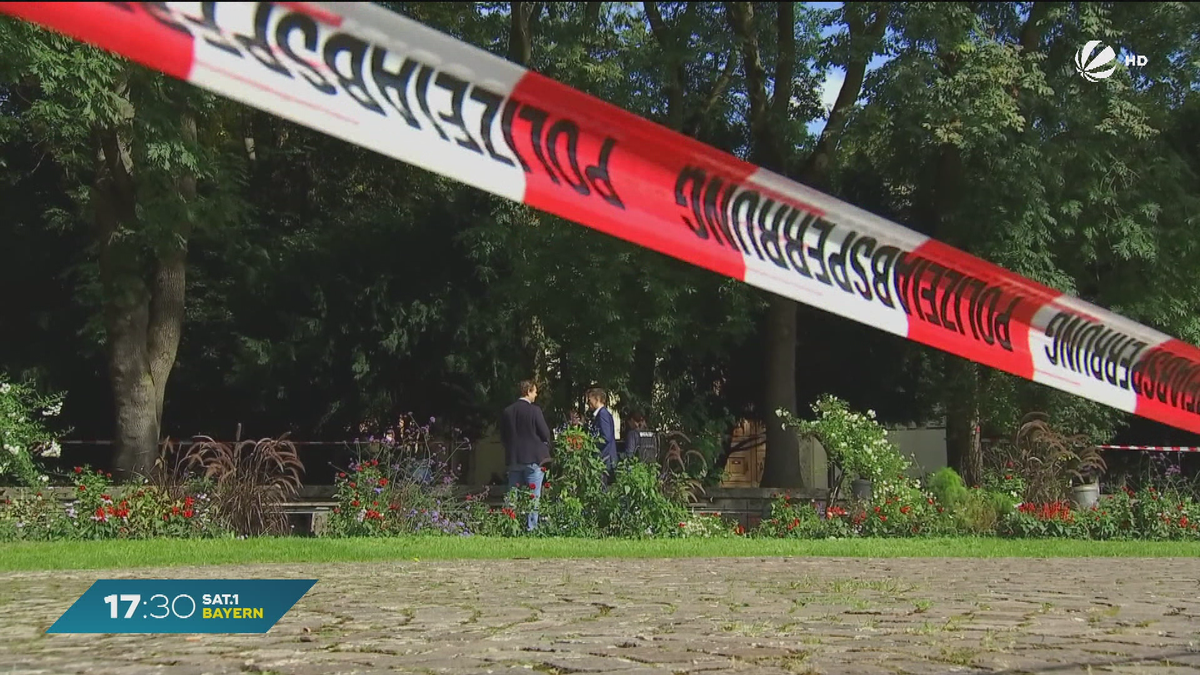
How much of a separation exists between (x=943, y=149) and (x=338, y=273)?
32.3ft

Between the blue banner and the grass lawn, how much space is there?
3.15 metres

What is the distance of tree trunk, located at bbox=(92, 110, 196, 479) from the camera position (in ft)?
58.3

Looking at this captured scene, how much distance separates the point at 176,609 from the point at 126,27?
407 centimetres

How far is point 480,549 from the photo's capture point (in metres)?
11.2

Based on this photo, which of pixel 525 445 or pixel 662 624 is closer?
pixel 662 624

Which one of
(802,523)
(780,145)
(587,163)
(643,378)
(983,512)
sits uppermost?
(780,145)

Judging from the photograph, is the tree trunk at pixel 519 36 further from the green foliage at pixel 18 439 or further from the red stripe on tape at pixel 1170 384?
the red stripe on tape at pixel 1170 384

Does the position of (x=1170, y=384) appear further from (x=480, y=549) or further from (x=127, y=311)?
(x=127, y=311)

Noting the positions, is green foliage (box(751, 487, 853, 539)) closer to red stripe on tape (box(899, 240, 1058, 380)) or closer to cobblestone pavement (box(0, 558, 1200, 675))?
cobblestone pavement (box(0, 558, 1200, 675))

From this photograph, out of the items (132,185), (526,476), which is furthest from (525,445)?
(132,185)

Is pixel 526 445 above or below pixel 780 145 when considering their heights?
below

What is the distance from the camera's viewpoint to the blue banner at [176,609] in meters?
6.07

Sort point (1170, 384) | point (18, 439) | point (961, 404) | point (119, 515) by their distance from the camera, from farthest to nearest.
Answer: point (961, 404) → point (18, 439) → point (119, 515) → point (1170, 384)

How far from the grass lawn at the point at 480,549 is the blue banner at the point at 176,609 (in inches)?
124
